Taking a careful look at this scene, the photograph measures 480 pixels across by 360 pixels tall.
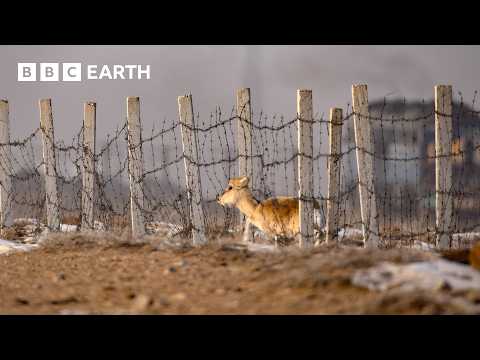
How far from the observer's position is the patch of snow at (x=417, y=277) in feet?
20.7

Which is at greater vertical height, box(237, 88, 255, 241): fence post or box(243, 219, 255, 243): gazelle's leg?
box(237, 88, 255, 241): fence post

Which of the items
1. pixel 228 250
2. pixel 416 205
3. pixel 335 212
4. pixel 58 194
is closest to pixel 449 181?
pixel 416 205

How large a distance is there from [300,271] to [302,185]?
5.01 metres

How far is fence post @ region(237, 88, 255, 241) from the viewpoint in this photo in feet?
40.1

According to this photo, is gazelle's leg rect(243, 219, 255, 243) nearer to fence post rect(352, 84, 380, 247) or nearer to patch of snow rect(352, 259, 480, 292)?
fence post rect(352, 84, 380, 247)

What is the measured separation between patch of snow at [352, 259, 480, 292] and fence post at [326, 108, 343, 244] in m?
5.01

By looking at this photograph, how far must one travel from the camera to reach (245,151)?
40.1 ft

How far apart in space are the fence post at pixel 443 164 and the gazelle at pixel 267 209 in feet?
7.84

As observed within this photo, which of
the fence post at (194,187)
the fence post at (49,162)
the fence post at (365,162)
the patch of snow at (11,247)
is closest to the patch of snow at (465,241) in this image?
the fence post at (365,162)

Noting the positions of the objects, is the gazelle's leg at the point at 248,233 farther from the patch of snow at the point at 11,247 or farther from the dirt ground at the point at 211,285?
the patch of snow at the point at 11,247

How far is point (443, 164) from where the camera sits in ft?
41.2

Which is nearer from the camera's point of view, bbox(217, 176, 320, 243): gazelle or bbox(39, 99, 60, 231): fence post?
bbox(217, 176, 320, 243): gazelle

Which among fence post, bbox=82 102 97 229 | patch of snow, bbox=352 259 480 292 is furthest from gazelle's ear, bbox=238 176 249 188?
patch of snow, bbox=352 259 480 292

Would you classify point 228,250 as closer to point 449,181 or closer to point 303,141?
point 303,141
